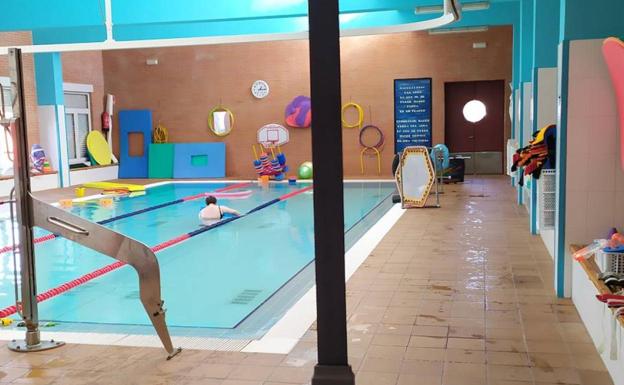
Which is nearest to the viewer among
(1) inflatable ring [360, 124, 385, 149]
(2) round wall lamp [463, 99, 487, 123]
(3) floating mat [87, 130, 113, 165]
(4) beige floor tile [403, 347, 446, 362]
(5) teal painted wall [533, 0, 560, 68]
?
(4) beige floor tile [403, 347, 446, 362]

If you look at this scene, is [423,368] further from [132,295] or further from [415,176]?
[415,176]

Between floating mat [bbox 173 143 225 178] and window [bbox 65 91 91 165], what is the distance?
2.30 metres

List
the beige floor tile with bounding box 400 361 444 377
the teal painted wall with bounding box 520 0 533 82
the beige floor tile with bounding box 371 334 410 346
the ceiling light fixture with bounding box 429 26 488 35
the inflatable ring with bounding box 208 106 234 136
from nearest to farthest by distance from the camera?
1. the beige floor tile with bounding box 400 361 444 377
2. the beige floor tile with bounding box 371 334 410 346
3. the teal painted wall with bounding box 520 0 533 82
4. the ceiling light fixture with bounding box 429 26 488 35
5. the inflatable ring with bounding box 208 106 234 136

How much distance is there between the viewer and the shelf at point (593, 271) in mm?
3444

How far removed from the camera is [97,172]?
16.5 m

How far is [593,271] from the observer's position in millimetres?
3930

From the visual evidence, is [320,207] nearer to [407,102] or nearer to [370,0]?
[370,0]

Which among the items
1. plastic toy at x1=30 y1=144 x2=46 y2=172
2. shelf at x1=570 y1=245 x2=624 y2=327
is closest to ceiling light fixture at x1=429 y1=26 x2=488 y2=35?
plastic toy at x1=30 y1=144 x2=46 y2=172

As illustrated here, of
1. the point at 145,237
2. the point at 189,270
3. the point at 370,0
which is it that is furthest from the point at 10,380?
the point at 370,0

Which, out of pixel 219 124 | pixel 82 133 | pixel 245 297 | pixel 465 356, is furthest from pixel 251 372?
pixel 82 133

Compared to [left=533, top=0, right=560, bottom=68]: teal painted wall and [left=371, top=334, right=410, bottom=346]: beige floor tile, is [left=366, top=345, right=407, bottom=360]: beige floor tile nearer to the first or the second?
[left=371, top=334, right=410, bottom=346]: beige floor tile

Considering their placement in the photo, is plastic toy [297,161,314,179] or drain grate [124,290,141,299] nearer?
drain grate [124,290,141,299]

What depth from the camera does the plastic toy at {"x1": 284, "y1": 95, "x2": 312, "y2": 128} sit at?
1605cm

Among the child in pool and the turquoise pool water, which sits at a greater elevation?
the child in pool
